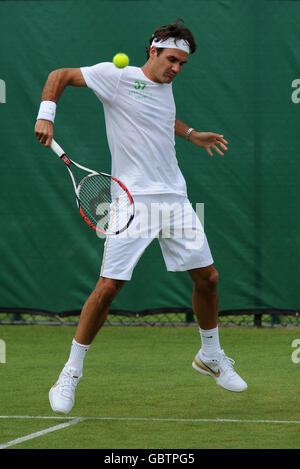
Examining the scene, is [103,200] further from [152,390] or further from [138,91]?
[152,390]

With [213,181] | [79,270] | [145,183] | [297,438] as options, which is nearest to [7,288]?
[79,270]

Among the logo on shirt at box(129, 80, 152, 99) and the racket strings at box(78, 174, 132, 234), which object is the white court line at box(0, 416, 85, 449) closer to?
the racket strings at box(78, 174, 132, 234)

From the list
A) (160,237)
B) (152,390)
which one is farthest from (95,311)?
(152,390)

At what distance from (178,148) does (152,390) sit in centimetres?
256

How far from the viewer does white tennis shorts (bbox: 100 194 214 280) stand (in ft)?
13.7

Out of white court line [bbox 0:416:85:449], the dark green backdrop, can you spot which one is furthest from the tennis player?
the dark green backdrop

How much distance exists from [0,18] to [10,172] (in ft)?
3.75

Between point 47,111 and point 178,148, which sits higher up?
point 47,111

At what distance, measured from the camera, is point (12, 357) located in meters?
5.84


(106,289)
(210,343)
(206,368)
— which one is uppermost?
(106,289)

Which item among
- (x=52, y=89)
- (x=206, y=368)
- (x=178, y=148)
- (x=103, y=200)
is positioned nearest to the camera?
(x=52, y=89)

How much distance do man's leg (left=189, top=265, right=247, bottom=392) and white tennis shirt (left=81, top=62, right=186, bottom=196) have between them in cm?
43

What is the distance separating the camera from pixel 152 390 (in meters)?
4.75
